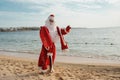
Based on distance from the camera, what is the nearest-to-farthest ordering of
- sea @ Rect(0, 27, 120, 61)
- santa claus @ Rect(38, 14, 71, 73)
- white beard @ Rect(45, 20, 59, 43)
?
santa claus @ Rect(38, 14, 71, 73) < white beard @ Rect(45, 20, 59, 43) < sea @ Rect(0, 27, 120, 61)

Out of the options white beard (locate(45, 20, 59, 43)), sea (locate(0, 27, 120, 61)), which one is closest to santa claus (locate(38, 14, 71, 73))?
white beard (locate(45, 20, 59, 43))

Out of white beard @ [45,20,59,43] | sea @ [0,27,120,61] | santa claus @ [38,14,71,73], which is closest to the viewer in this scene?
santa claus @ [38,14,71,73]

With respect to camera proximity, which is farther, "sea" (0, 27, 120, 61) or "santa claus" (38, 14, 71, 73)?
"sea" (0, 27, 120, 61)

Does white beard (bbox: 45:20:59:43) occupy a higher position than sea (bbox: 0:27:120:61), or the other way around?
white beard (bbox: 45:20:59:43)

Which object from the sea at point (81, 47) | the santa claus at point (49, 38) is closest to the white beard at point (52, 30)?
the santa claus at point (49, 38)

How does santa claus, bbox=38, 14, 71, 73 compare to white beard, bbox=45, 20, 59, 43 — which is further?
white beard, bbox=45, 20, 59, 43

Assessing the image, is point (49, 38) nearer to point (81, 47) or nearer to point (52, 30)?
point (52, 30)

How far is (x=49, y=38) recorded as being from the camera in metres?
8.51

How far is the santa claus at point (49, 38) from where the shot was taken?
8531 millimetres

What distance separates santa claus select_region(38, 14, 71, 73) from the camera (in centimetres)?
853

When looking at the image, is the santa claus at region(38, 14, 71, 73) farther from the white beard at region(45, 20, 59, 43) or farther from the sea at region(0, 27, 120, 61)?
the sea at region(0, 27, 120, 61)

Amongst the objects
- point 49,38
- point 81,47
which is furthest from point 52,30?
point 81,47

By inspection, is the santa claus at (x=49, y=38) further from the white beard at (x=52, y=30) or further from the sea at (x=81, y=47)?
the sea at (x=81, y=47)

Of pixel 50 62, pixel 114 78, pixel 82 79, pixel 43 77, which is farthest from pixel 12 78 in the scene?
pixel 114 78
